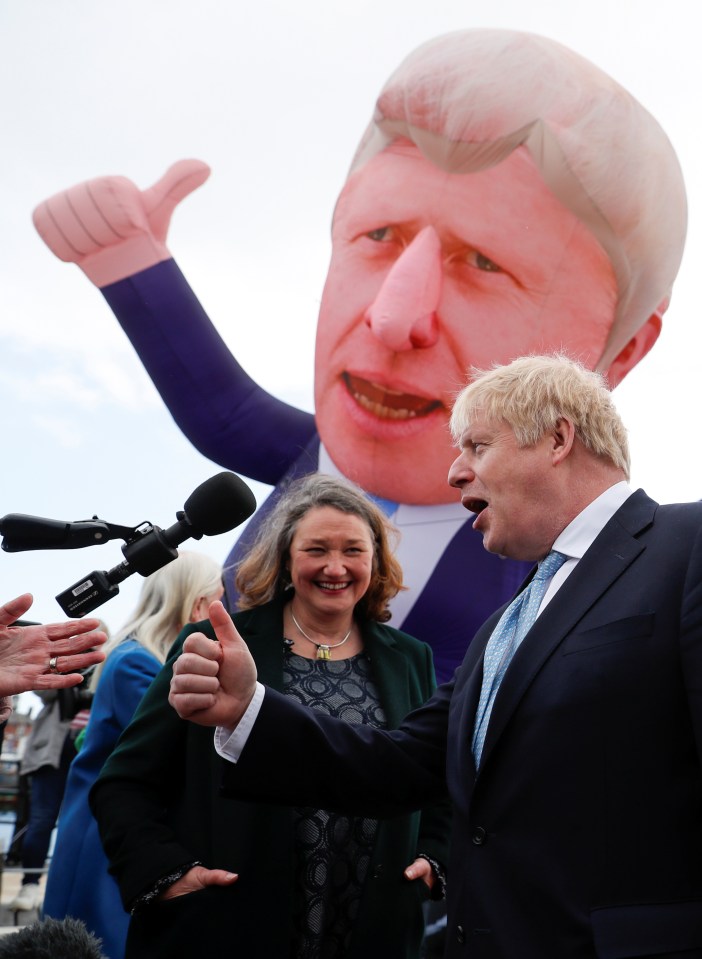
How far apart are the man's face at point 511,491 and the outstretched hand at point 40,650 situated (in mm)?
777

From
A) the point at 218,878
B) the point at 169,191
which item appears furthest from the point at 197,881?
the point at 169,191

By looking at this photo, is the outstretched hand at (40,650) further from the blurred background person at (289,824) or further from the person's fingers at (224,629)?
the person's fingers at (224,629)

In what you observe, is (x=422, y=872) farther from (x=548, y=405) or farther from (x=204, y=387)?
(x=204, y=387)

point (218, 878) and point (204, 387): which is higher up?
point (204, 387)

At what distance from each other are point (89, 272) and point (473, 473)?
3.07 m

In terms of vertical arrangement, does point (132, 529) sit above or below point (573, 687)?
above

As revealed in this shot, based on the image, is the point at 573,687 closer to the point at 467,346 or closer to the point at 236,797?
the point at 236,797

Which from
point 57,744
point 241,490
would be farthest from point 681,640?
point 57,744

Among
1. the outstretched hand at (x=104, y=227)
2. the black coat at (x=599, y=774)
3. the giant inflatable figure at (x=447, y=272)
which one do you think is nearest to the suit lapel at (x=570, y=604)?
the black coat at (x=599, y=774)

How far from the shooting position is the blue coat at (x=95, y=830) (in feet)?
7.51

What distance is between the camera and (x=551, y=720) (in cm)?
121

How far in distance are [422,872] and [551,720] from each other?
820 millimetres

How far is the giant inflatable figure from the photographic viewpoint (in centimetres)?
375

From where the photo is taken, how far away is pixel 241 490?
1719 millimetres
